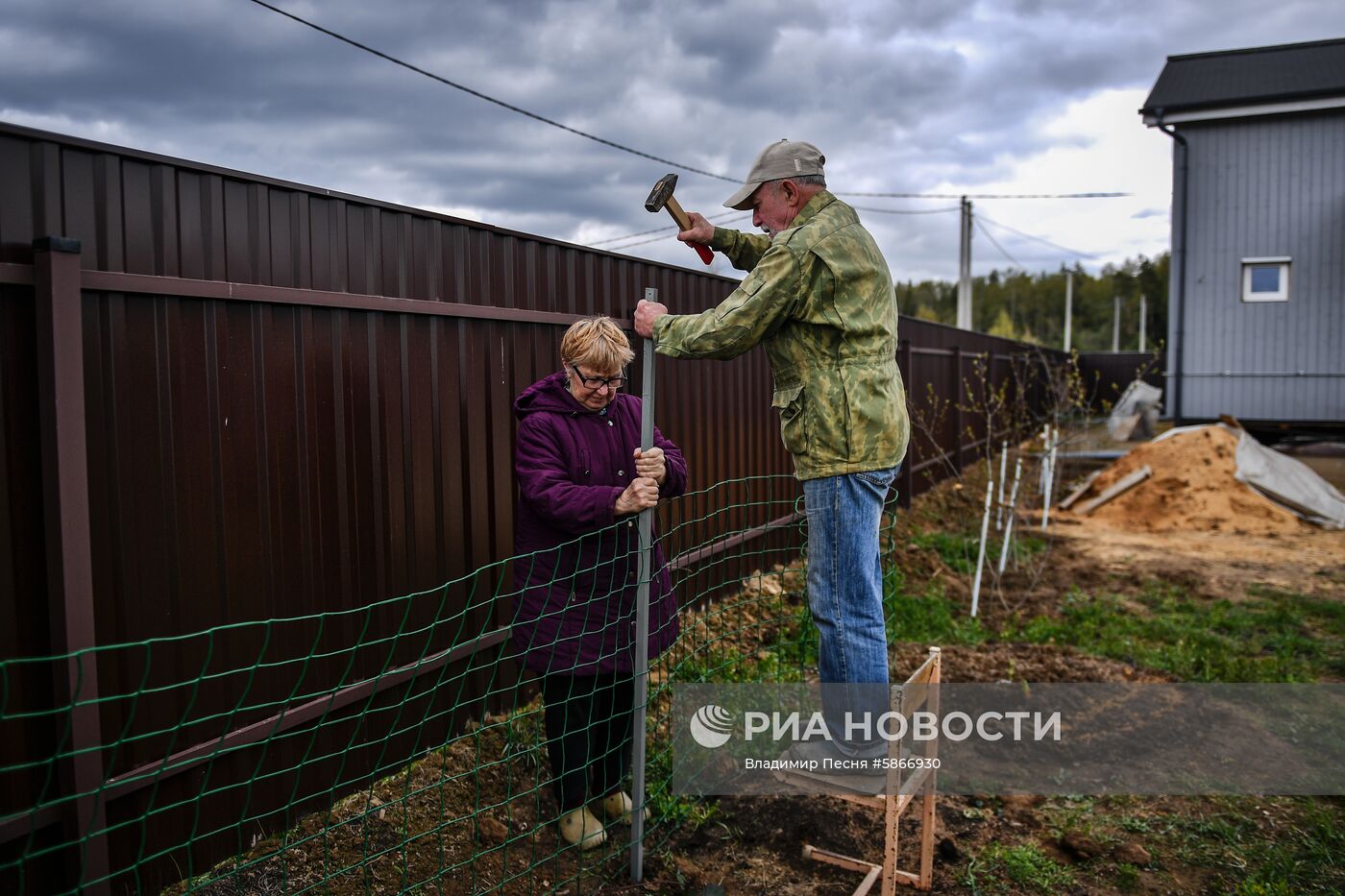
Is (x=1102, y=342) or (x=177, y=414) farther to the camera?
(x=1102, y=342)

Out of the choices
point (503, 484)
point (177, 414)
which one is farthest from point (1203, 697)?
point (177, 414)

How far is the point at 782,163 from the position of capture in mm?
2875

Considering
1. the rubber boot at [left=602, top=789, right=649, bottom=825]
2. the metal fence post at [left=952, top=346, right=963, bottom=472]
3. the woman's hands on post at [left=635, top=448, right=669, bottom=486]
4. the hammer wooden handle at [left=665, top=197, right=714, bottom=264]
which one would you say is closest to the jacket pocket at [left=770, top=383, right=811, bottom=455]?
the woman's hands on post at [left=635, top=448, right=669, bottom=486]

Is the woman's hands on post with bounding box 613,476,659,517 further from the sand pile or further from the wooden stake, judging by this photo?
the wooden stake

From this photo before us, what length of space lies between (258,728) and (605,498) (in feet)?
4.13

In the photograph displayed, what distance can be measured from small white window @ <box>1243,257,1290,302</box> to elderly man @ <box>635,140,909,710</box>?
14797 millimetres

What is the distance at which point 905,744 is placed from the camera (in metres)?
3.71

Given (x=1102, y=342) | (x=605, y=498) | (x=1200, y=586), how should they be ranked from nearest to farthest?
(x=605, y=498), (x=1200, y=586), (x=1102, y=342)

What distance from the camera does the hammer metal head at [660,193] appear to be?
9.24 ft

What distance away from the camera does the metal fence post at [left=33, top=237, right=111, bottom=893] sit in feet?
7.09

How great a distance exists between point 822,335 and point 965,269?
25.0 meters

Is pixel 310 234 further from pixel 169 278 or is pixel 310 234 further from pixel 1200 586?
pixel 1200 586

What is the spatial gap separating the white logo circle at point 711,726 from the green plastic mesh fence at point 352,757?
0.54 ft

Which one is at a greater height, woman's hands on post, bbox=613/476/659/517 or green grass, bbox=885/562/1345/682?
woman's hands on post, bbox=613/476/659/517
